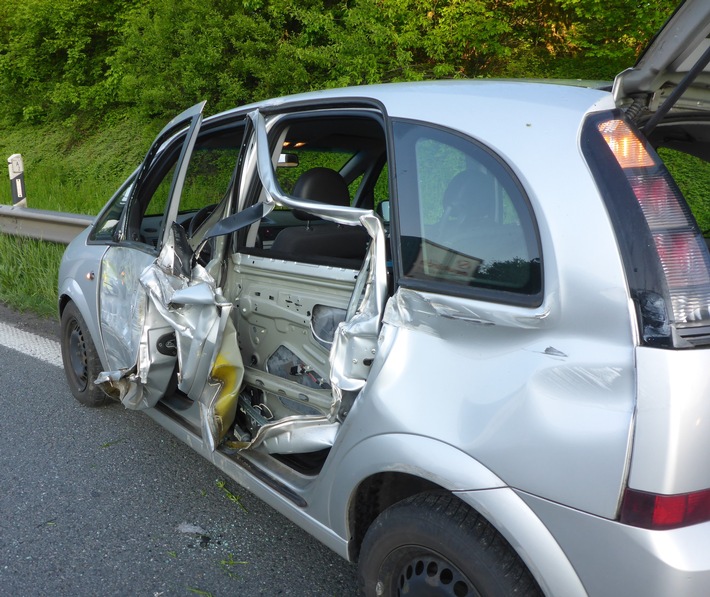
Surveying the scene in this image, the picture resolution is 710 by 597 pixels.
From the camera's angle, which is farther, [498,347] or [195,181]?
[195,181]

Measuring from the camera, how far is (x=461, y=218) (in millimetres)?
2080

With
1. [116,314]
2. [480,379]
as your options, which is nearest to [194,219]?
[116,314]

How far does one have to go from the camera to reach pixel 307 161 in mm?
3939

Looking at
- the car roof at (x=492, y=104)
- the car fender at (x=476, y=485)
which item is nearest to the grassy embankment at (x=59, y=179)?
the car roof at (x=492, y=104)

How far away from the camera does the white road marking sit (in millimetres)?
5383

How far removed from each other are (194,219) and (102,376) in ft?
3.11

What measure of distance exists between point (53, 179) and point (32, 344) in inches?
277

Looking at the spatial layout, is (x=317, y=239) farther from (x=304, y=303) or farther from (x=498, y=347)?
(x=498, y=347)

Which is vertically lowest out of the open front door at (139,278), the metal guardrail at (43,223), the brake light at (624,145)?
the metal guardrail at (43,223)

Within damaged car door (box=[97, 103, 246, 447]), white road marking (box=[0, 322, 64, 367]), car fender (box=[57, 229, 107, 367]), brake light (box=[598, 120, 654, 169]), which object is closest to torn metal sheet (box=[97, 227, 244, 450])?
damaged car door (box=[97, 103, 246, 447])

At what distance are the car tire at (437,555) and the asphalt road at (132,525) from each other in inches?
25.9

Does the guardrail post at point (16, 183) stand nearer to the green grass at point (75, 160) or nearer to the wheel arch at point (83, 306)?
the green grass at point (75, 160)

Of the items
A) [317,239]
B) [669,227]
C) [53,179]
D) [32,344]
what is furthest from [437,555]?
[53,179]

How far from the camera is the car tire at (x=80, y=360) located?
13.8ft
